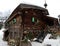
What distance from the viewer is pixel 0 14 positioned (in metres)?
54.8

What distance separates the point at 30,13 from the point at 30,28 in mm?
2114

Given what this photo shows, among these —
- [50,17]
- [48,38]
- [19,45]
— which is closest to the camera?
[48,38]

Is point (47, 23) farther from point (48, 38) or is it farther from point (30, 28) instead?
point (48, 38)

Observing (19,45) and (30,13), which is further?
(30,13)

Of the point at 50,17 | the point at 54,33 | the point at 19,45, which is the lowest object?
the point at 19,45

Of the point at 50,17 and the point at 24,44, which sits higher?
the point at 50,17

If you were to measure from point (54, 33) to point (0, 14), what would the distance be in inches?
1487

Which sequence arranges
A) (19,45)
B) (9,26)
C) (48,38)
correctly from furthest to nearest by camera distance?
(9,26) → (19,45) → (48,38)

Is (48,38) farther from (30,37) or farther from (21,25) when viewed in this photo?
(21,25)

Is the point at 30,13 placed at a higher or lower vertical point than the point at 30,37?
higher

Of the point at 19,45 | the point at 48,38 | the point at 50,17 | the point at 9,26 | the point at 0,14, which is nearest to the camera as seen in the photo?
the point at 48,38

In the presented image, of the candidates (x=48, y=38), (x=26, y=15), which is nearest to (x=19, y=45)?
(x=48, y=38)

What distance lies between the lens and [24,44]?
1920 centimetres

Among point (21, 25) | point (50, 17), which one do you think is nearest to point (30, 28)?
point (21, 25)
